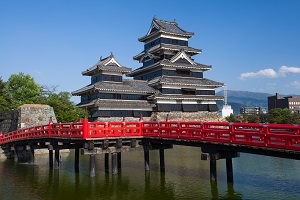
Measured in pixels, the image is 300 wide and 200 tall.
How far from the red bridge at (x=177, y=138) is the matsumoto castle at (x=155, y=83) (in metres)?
15.9

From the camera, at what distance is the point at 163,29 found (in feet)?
167

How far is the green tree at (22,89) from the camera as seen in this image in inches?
2152

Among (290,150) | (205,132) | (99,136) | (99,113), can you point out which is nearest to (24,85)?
(99,113)

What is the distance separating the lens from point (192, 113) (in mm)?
48281

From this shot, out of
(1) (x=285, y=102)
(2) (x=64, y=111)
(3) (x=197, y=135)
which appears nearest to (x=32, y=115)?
(2) (x=64, y=111)

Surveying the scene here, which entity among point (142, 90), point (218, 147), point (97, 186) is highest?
point (142, 90)

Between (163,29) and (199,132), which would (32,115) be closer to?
(163,29)

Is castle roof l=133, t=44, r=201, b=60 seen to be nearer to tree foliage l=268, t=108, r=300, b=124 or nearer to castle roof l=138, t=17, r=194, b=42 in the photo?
castle roof l=138, t=17, r=194, b=42

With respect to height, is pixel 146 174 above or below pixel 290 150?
below

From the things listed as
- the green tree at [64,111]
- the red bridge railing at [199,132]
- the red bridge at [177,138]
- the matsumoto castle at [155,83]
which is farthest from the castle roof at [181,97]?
the red bridge railing at [199,132]

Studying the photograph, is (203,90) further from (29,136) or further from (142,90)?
(29,136)

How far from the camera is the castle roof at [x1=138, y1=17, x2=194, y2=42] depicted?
168ft

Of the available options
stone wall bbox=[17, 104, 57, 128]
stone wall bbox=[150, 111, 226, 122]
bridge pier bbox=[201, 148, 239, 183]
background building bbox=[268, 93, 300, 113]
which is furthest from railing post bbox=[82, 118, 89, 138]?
background building bbox=[268, 93, 300, 113]

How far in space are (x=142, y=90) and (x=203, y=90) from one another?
11947 millimetres
